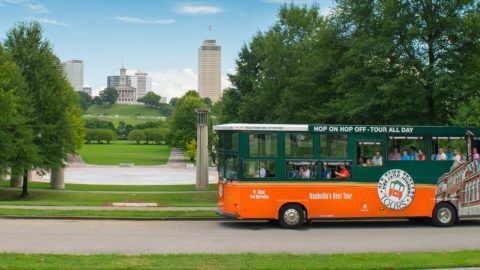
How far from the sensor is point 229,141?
18375mm

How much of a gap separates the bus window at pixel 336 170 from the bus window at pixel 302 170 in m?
0.33

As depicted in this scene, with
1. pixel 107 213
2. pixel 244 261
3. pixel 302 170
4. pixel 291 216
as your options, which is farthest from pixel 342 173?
pixel 107 213

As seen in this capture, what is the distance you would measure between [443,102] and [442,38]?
3192 mm

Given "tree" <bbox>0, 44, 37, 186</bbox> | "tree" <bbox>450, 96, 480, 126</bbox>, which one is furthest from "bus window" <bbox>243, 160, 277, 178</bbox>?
"tree" <bbox>0, 44, 37, 186</bbox>

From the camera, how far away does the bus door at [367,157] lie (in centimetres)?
1841

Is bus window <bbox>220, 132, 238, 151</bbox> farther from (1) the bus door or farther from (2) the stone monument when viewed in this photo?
(2) the stone monument

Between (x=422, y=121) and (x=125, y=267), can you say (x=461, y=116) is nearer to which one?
(x=422, y=121)

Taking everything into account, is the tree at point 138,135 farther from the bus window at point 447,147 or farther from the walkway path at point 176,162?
the bus window at point 447,147

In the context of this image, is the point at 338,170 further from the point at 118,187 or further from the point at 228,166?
the point at 118,187

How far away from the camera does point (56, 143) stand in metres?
39.1

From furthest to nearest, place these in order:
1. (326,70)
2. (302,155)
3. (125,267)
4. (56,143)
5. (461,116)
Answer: (56,143) → (326,70) → (461,116) → (302,155) → (125,267)

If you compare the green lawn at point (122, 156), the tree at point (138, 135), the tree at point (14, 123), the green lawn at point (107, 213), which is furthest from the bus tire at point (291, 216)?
the tree at point (138, 135)

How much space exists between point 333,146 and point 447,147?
13.2ft

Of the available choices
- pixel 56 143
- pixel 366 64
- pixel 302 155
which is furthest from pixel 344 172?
pixel 56 143
